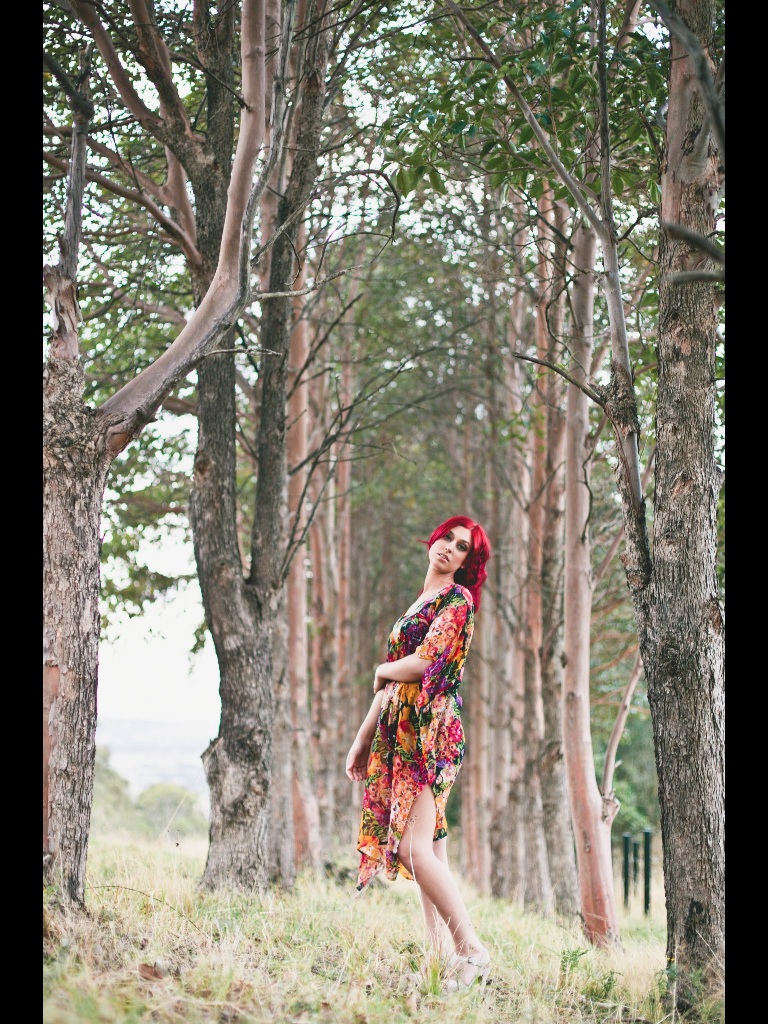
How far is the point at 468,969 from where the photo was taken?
436cm

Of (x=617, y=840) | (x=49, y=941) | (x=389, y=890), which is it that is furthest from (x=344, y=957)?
(x=617, y=840)

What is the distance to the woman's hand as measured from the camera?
4.95 metres

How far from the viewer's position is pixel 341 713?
17219 mm

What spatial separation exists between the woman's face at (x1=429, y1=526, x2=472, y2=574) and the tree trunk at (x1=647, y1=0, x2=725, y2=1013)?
0.97m

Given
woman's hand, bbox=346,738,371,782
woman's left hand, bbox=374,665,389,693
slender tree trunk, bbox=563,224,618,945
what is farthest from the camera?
slender tree trunk, bbox=563,224,618,945

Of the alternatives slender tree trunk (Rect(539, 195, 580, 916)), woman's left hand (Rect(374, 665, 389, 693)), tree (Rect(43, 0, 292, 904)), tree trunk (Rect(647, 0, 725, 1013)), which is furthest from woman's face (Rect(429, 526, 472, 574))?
slender tree trunk (Rect(539, 195, 580, 916))

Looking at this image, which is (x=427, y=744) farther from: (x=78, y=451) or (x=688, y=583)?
(x=78, y=451)

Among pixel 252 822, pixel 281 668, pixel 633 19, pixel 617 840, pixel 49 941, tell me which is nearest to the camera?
pixel 49 941

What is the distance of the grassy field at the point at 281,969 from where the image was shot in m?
3.28

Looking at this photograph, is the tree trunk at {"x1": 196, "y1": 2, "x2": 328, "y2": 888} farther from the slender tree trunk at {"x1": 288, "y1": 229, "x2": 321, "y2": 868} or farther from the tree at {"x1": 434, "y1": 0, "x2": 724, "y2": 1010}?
the slender tree trunk at {"x1": 288, "y1": 229, "x2": 321, "y2": 868}

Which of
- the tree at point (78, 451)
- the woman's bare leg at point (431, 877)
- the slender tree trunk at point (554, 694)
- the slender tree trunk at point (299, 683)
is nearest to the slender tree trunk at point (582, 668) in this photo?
the slender tree trunk at point (554, 694)

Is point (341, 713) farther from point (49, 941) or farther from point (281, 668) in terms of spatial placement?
point (49, 941)

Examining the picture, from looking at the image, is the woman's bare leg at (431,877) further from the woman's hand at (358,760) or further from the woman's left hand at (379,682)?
the woman's left hand at (379,682)
